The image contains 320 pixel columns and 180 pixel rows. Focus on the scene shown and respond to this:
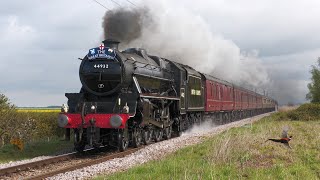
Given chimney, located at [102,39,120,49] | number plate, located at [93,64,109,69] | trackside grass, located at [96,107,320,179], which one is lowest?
trackside grass, located at [96,107,320,179]

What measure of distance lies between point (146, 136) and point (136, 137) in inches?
42.9

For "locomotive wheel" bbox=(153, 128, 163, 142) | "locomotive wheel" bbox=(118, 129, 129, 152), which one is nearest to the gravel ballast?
"locomotive wheel" bbox=(118, 129, 129, 152)

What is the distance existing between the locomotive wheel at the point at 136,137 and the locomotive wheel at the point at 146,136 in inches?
12.5

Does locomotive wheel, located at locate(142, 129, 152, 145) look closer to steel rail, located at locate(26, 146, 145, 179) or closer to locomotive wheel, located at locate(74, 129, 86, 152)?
steel rail, located at locate(26, 146, 145, 179)

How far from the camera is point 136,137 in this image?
49.6 ft

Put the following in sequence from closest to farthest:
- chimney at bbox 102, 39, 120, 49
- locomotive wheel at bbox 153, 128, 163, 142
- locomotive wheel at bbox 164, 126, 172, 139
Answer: chimney at bbox 102, 39, 120, 49 < locomotive wheel at bbox 153, 128, 163, 142 < locomotive wheel at bbox 164, 126, 172, 139

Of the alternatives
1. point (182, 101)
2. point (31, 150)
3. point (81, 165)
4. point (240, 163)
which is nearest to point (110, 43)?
point (31, 150)

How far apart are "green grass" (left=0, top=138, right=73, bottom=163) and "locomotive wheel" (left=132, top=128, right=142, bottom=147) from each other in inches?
127

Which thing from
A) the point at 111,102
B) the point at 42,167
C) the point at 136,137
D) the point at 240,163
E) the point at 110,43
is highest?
the point at 110,43

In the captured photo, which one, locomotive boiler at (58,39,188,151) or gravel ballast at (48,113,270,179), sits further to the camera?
locomotive boiler at (58,39,188,151)

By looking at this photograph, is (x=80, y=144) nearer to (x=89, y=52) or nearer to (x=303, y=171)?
(x=89, y=52)

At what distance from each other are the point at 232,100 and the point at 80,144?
2617 centimetres

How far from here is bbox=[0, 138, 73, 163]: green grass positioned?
47.7ft

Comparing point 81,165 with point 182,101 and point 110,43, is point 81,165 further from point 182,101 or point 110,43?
point 182,101
